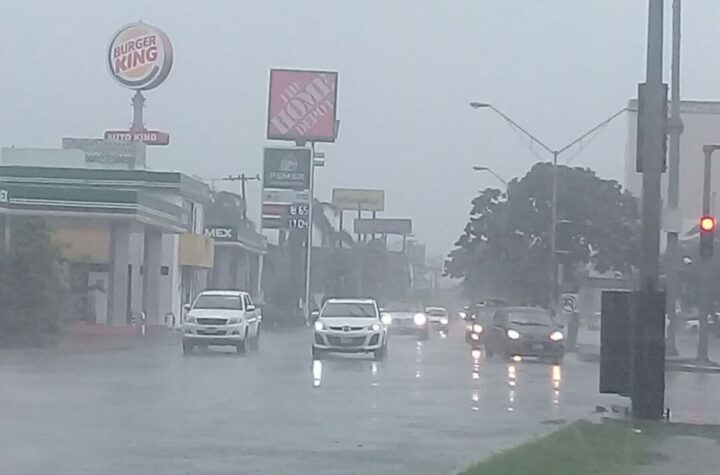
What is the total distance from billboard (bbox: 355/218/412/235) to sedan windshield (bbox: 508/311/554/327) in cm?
11685

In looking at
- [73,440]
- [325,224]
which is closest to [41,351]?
[73,440]

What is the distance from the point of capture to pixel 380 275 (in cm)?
14200

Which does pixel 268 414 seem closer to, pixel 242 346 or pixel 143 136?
pixel 242 346

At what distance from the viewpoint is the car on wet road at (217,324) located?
4166 cm

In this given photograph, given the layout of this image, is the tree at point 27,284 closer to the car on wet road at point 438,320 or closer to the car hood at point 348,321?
the car hood at point 348,321

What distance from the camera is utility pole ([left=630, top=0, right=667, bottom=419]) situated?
1941 cm

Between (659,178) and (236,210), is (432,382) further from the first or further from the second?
(236,210)

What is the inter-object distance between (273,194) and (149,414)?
7602cm

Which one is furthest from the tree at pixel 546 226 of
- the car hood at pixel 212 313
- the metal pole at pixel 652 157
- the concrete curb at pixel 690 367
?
the metal pole at pixel 652 157

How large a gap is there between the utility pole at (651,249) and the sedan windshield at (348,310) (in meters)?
21.2

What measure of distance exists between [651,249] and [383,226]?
14637 cm

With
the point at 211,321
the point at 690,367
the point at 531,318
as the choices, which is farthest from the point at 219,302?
the point at 690,367

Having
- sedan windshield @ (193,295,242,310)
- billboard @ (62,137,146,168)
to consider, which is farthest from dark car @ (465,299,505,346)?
billboard @ (62,137,146,168)

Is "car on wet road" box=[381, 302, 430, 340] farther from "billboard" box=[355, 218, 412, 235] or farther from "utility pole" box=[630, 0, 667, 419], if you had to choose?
"billboard" box=[355, 218, 412, 235]
